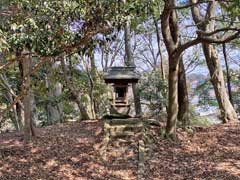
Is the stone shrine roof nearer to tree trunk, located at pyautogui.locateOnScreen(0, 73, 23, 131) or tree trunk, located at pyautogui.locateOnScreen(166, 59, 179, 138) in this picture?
tree trunk, located at pyautogui.locateOnScreen(166, 59, 179, 138)

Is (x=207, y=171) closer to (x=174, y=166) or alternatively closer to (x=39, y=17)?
(x=174, y=166)

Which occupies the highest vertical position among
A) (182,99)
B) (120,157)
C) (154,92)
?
(154,92)

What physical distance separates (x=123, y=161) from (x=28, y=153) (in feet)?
6.27

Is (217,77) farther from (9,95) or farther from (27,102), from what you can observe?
(9,95)

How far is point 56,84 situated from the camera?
1295 cm

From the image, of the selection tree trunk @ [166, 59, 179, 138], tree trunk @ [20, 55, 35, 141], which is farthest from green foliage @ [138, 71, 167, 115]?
tree trunk @ [20, 55, 35, 141]

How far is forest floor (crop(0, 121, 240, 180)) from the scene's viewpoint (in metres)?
6.32

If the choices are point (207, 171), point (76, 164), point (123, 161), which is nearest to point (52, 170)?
point (76, 164)

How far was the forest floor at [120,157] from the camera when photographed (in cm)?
A: 632

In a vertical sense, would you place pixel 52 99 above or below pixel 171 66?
below

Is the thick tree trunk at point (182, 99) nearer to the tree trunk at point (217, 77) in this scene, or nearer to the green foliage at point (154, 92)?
the tree trunk at point (217, 77)

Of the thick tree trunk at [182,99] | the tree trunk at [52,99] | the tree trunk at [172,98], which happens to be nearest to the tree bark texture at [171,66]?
the tree trunk at [172,98]

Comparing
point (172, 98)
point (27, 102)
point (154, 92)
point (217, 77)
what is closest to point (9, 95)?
point (154, 92)

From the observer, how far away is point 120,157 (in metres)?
7.13
